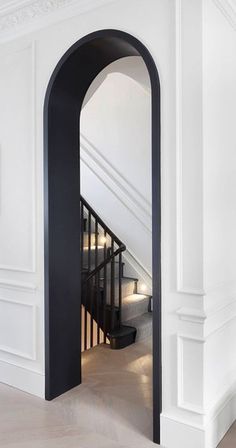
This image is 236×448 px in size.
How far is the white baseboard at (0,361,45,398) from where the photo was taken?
288cm

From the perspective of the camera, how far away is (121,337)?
3.80 m

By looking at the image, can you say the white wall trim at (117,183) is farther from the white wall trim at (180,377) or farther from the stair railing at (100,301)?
the white wall trim at (180,377)

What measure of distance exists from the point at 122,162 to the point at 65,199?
211cm

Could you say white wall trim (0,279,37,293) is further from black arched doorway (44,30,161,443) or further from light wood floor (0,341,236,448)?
light wood floor (0,341,236,448)

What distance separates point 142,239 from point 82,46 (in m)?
2.54

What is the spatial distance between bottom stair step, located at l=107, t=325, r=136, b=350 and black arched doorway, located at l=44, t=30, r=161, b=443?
751mm

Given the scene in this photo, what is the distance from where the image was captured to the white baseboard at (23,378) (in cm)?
288

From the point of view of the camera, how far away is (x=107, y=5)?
2533mm

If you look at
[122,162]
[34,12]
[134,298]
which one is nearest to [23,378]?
[134,298]

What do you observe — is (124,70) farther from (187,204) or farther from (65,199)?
(187,204)

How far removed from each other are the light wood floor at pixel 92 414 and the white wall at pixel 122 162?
157cm

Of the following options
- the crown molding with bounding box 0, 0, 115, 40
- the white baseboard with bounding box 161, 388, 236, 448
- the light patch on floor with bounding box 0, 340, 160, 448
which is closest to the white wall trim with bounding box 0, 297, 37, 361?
the light patch on floor with bounding box 0, 340, 160, 448

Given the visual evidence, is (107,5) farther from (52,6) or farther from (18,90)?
(18,90)

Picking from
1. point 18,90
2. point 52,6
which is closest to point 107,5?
point 52,6
